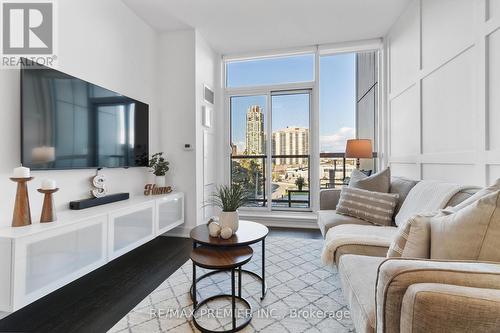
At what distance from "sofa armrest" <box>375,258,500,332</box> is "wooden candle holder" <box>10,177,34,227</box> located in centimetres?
210

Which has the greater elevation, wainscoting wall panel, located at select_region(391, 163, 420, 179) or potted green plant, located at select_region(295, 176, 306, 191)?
wainscoting wall panel, located at select_region(391, 163, 420, 179)

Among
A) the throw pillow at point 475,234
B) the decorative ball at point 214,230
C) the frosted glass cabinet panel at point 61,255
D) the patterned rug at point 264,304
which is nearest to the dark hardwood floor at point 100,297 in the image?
the patterned rug at point 264,304

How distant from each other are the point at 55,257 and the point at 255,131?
3347mm

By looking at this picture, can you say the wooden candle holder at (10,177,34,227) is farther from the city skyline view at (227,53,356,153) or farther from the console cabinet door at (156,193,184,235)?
the city skyline view at (227,53,356,153)

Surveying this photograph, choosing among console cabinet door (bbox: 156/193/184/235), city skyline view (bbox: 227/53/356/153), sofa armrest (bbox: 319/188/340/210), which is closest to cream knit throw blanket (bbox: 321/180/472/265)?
sofa armrest (bbox: 319/188/340/210)

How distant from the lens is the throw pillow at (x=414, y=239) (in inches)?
41.8

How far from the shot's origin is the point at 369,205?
243 cm

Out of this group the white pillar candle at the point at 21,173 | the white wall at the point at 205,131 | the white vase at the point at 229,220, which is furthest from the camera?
the white wall at the point at 205,131

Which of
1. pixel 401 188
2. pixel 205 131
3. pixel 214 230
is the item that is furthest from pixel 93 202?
pixel 401 188

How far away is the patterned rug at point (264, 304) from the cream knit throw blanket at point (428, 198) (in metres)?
0.79

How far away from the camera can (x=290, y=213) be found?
14.1 feet

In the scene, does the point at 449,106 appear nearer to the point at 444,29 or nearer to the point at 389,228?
the point at 444,29

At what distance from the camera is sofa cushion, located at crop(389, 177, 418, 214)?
2.42m

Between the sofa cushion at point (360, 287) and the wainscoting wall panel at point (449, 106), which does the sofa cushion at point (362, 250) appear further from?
the wainscoting wall panel at point (449, 106)
